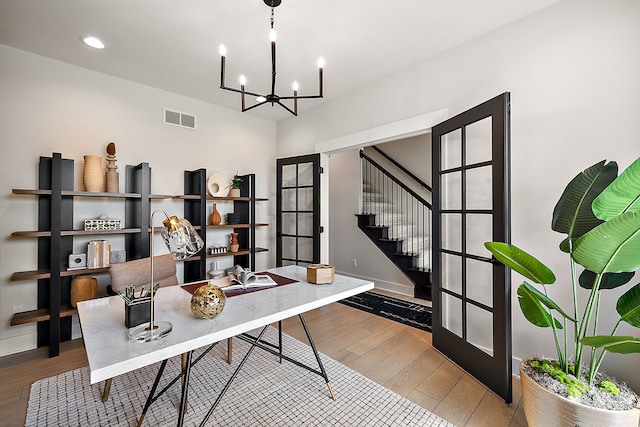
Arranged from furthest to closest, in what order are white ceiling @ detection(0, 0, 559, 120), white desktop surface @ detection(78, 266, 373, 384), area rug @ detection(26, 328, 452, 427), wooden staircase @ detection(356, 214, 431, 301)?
wooden staircase @ detection(356, 214, 431, 301)
white ceiling @ detection(0, 0, 559, 120)
area rug @ detection(26, 328, 452, 427)
white desktop surface @ detection(78, 266, 373, 384)

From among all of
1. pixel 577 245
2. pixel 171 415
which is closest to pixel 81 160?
pixel 171 415

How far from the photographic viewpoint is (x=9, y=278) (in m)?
2.65

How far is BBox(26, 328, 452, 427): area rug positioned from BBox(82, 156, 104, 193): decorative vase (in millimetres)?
1694

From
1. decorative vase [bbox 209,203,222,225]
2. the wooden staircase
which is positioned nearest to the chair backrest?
decorative vase [bbox 209,203,222,225]

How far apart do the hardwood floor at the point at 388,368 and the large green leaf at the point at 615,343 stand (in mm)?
780

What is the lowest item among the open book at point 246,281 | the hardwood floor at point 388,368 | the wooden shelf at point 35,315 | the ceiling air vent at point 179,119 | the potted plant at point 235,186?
the hardwood floor at point 388,368

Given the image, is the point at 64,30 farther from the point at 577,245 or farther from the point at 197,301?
the point at 577,245

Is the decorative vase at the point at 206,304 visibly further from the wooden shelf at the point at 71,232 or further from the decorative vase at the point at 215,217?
the decorative vase at the point at 215,217

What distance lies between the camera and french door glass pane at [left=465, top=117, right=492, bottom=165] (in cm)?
233

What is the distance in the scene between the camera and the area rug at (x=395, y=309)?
11.2ft

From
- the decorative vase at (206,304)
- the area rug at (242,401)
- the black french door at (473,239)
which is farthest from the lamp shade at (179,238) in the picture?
the black french door at (473,239)

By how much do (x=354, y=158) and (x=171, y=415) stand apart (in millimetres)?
4411

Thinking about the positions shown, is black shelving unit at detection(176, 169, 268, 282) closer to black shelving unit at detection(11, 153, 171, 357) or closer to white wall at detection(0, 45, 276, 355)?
white wall at detection(0, 45, 276, 355)

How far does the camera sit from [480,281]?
93.0 inches
